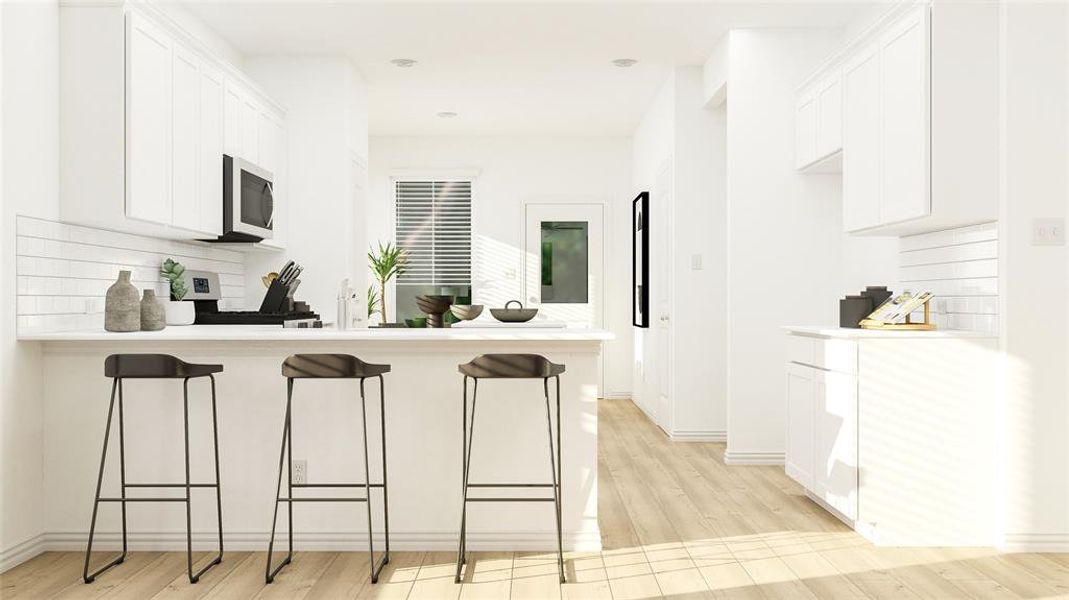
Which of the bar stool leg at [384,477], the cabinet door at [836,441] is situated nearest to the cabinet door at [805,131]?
the cabinet door at [836,441]

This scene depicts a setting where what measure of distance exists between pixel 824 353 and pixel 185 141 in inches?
144

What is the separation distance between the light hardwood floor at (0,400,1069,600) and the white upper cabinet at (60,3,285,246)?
1659mm

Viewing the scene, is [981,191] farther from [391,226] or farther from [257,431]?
[391,226]

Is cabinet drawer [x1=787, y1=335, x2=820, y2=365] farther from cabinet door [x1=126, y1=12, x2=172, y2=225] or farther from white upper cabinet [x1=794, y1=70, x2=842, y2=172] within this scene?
cabinet door [x1=126, y1=12, x2=172, y2=225]

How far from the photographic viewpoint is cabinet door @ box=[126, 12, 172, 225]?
3.92 meters

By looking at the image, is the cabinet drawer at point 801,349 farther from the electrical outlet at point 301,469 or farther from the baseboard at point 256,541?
the electrical outlet at point 301,469

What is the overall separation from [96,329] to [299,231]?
7.62ft

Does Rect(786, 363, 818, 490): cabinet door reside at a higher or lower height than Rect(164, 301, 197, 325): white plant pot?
lower

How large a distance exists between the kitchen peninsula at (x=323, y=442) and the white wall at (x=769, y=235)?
7.69 feet

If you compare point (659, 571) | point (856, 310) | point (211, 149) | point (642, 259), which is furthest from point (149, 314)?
point (642, 259)

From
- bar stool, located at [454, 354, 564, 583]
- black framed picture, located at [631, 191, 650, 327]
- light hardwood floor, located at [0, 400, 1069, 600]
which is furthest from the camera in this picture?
black framed picture, located at [631, 191, 650, 327]

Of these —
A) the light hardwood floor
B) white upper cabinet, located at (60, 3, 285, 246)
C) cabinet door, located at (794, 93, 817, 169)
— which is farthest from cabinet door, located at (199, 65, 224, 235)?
cabinet door, located at (794, 93, 817, 169)

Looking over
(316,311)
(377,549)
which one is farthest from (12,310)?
(316,311)

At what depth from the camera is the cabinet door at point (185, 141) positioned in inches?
174
